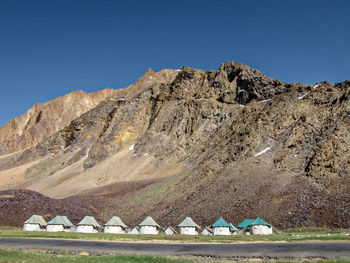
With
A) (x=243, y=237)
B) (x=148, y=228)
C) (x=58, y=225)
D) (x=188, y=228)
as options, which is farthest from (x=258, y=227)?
(x=58, y=225)

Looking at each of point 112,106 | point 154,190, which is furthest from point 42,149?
point 154,190

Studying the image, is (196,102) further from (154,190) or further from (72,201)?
(72,201)

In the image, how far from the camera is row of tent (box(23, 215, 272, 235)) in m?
50.7

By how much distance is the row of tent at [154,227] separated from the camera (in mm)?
50688

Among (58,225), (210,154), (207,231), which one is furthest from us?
(210,154)

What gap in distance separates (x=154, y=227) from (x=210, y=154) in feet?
114

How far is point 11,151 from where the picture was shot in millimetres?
187125

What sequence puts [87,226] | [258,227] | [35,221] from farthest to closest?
1. [35,221]
2. [87,226]
3. [258,227]

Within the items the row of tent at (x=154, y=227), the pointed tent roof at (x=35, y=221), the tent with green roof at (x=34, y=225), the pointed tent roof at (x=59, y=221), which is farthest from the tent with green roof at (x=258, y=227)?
the pointed tent roof at (x=35, y=221)

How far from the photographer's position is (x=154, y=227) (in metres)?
57.2

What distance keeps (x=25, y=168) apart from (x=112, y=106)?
40874 mm

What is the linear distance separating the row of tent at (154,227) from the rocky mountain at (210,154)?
14.8 feet

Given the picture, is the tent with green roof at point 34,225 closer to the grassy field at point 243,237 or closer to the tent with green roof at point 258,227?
Answer: the grassy field at point 243,237

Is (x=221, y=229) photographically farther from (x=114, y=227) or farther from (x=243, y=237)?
(x=114, y=227)
